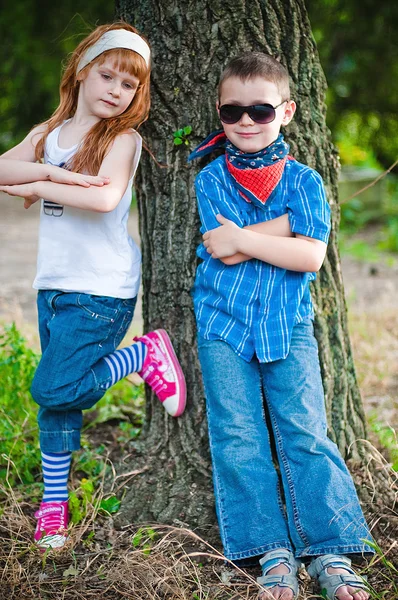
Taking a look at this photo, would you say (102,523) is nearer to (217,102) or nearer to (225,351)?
(225,351)

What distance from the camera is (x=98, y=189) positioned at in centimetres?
255

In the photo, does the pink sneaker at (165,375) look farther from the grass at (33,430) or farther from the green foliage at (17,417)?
the green foliage at (17,417)

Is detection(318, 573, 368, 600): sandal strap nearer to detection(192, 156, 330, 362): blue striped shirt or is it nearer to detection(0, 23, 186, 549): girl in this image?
detection(192, 156, 330, 362): blue striped shirt

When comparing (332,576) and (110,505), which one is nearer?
(332,576)

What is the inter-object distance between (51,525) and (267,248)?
→ 1.35m

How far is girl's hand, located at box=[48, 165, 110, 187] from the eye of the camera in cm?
254

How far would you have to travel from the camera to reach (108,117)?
271cm

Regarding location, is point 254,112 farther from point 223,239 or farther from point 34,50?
point 34,50

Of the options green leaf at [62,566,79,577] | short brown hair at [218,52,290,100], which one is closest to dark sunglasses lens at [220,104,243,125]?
short brown hair at [218,52,290,100]

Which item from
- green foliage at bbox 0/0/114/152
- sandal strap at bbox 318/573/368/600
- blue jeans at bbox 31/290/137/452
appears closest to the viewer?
sandal strap at bbox 318/573/368/600

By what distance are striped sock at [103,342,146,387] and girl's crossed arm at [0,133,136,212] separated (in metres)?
0.63

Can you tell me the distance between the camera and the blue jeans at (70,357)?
2705 mm

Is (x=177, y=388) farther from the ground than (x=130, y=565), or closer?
farther from the ground

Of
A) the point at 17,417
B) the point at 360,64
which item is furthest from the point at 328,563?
the point at 360,64
